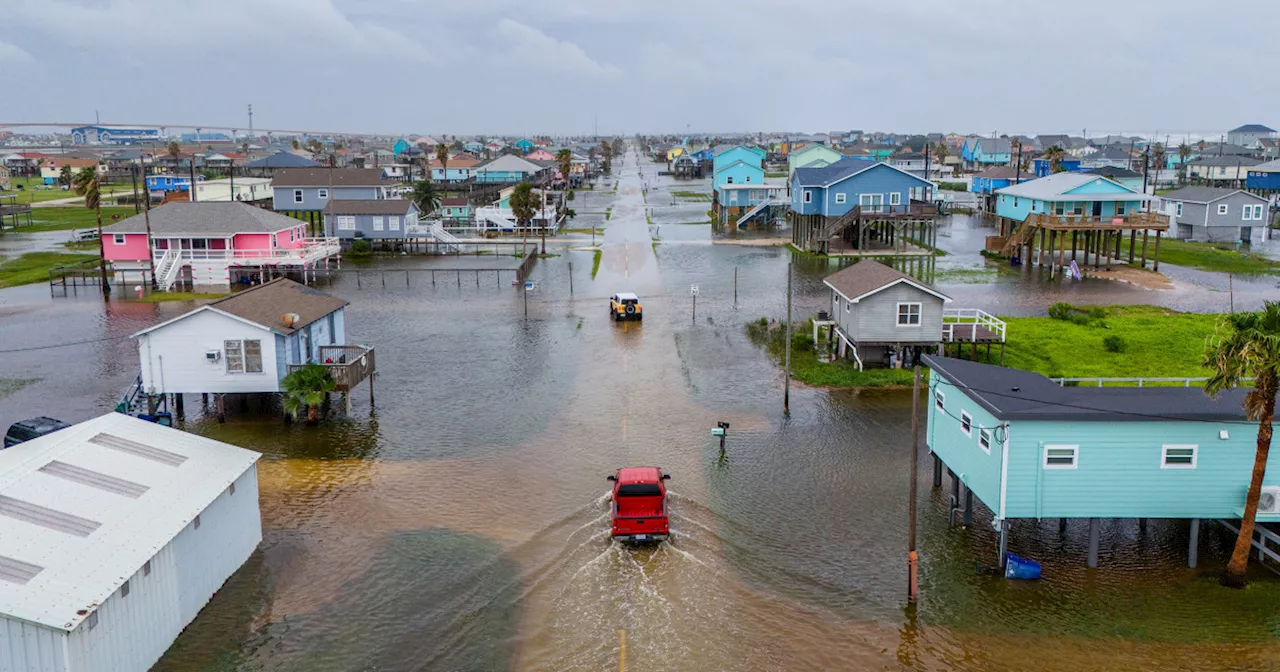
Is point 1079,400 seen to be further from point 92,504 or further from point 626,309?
point 626,309

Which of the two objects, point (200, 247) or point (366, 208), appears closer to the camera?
point (200, 247)

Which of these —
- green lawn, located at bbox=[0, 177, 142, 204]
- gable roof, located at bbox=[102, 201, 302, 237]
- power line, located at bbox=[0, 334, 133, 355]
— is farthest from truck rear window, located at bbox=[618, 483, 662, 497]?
green lawn, located at bbox=[0, 177, 142, 204]

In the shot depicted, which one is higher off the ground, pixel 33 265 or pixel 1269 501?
pixel 33 265

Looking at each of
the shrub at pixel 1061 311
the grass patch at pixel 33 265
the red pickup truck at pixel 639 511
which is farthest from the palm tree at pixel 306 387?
the grass patch at pixel 33 265

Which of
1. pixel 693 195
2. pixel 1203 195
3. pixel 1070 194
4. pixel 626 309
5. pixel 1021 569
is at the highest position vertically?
pixel 1070 194

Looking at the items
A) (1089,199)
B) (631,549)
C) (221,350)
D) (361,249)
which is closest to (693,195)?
(361,249)
